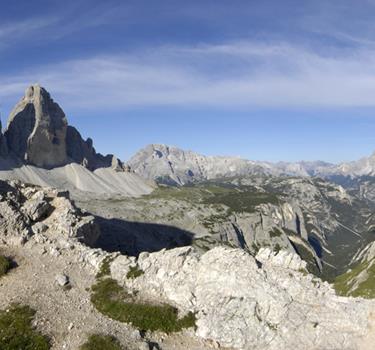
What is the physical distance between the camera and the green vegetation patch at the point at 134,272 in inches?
→ 1817

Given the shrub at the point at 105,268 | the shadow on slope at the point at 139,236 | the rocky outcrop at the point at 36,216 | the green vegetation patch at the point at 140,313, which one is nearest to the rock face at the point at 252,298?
the shrub at the point at 105,268

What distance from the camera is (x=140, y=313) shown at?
4056cm

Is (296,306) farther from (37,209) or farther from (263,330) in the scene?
(37,209)

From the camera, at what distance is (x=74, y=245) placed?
49500 millimetres

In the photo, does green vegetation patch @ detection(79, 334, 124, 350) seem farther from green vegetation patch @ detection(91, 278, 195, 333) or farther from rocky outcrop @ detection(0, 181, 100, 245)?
rocky outcrop @ detection(0, 181, 100, 245)

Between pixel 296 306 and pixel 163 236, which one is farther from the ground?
pixel 296 306

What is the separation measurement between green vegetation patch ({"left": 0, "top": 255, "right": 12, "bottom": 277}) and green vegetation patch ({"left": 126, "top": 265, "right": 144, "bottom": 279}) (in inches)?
474

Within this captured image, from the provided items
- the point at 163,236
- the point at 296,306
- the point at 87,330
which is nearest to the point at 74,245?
the point at 87,330

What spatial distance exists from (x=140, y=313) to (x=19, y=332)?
34.4 ft

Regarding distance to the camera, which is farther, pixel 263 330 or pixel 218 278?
pixel 218 278

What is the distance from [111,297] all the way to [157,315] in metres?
5.12

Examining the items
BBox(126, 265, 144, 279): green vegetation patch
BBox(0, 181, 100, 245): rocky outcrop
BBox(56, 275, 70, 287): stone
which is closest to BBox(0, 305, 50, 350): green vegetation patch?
BBox(56, 275, 70, 287): stone

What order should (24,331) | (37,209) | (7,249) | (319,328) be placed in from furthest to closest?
(37,209) < (7,249) < (319,328) < (24,331)

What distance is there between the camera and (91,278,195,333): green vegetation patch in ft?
130
